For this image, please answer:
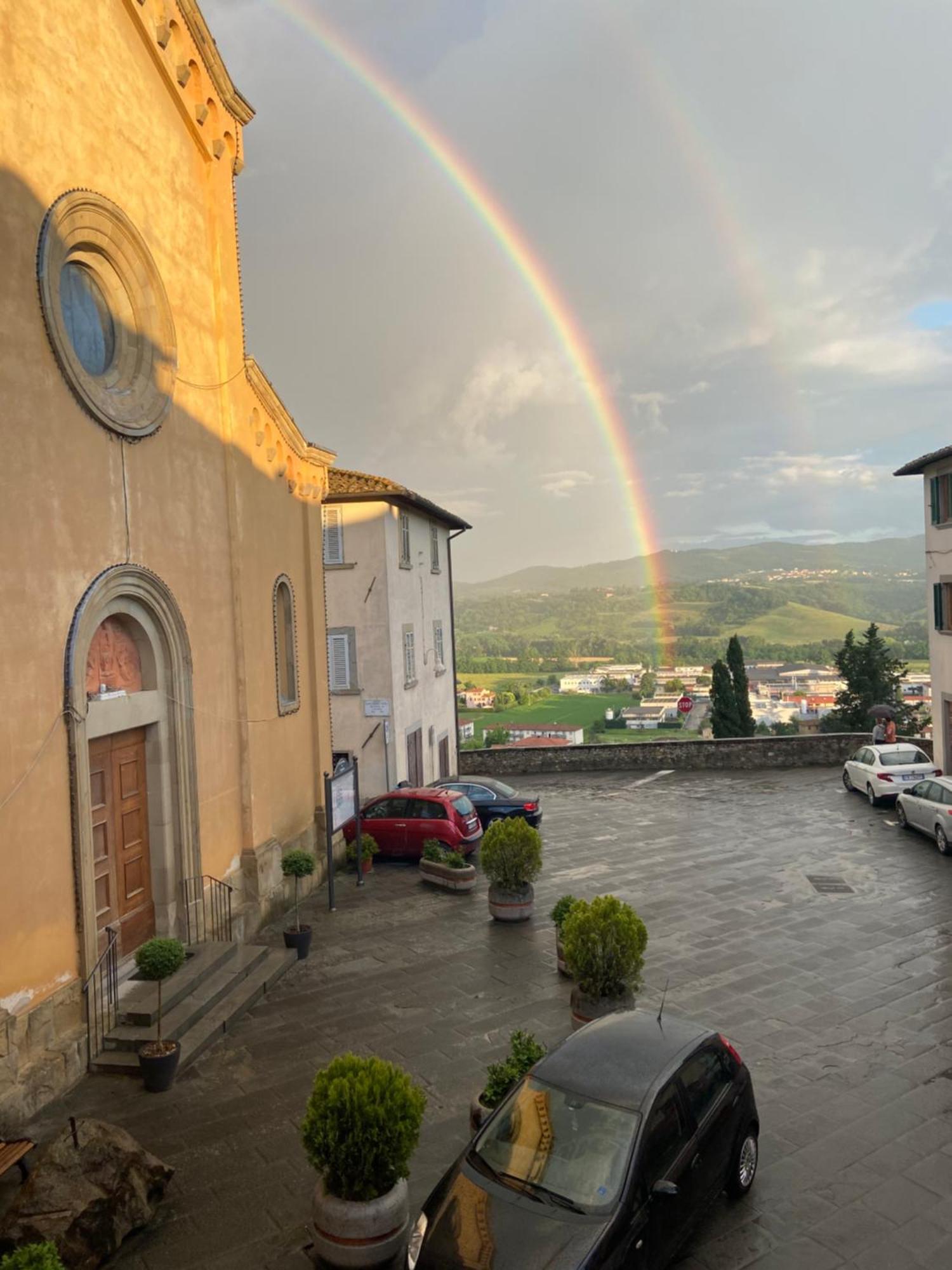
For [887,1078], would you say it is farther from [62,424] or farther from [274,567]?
[274,567]

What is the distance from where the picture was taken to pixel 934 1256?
6250 mm

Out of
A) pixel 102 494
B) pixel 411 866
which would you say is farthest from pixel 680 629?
pixel 102 494

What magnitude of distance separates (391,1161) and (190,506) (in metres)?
8.99

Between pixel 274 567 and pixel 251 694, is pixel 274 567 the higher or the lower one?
the higher one

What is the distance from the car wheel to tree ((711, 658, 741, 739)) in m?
34.8

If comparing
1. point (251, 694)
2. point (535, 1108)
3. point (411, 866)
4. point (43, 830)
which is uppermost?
point (251, 694)

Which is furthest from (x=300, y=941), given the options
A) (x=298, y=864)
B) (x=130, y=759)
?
(x=130, y=759)

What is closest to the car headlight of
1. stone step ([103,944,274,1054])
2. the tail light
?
the tail light

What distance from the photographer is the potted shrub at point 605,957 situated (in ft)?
31.8

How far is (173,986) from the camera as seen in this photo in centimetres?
1052

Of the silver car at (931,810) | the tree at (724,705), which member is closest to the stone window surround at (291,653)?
the silver car at (931,810)

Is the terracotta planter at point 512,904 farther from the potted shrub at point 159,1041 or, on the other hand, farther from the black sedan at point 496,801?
the potted shrub at point 159,1041

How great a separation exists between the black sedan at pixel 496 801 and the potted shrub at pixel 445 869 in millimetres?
3300

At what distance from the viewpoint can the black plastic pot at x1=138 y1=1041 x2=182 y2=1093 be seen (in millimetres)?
8883
